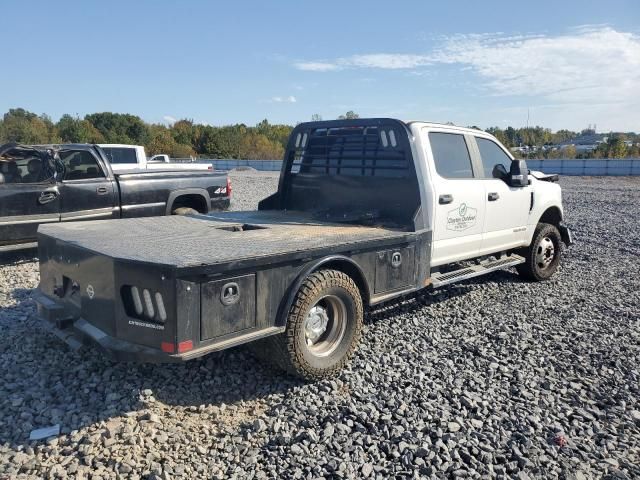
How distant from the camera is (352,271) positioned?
4457 mm

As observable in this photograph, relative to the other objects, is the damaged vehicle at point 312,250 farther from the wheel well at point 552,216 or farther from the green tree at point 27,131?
the green tree at point 27,131

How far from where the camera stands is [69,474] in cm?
312

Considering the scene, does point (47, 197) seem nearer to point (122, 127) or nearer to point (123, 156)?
point (123, 156)

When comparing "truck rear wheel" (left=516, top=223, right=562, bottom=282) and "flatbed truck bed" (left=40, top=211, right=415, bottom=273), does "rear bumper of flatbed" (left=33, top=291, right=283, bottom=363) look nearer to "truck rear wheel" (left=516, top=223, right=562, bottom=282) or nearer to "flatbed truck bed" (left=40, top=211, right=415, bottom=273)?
"flatbed truck bed" (left=40, top=211, right=415, bottom=273)

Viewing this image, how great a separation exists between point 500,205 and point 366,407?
139 inches

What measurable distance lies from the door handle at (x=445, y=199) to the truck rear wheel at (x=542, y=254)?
7.76 ft

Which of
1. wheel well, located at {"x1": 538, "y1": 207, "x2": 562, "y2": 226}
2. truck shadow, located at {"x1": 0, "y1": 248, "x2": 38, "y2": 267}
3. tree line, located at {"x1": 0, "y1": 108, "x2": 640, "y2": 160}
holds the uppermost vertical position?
tree line, located at {"x1": 0, "y1": 108, "x2": 640, "y2": 160}

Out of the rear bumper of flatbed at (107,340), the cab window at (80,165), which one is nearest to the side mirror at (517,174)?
the rear bumper of flatbed at (107,340)

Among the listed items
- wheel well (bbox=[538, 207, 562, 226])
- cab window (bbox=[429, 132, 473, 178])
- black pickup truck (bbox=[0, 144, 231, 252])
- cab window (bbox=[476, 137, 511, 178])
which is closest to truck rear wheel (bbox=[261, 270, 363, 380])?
cab window (bbox=[429, 132, 473, 178])

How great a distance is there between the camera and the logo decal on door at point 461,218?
18.6 ft

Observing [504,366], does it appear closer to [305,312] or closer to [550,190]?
[305,312]

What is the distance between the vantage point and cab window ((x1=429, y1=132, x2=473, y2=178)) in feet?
18.7

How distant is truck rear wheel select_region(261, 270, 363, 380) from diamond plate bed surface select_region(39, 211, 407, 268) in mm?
323

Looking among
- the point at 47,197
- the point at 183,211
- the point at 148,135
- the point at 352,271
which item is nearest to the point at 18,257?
the point at 47,197
